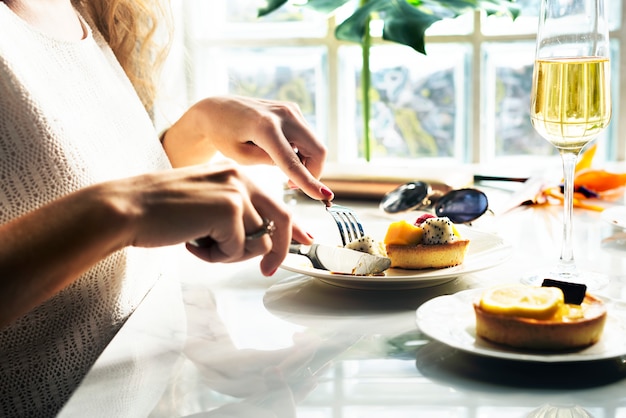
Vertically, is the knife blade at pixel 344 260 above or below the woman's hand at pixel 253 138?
below

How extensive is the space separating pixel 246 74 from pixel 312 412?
237cm

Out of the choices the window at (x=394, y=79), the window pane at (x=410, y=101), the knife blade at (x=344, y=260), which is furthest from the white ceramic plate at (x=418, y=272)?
the window pane at (x=410, y=101)

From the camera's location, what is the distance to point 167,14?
157 cm

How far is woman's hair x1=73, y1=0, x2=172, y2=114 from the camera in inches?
55.6

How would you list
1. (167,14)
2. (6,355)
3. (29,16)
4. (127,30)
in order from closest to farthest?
(6,355) < (29,16) < (127,30) < (167,14)

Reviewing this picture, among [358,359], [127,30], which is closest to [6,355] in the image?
[358,359]

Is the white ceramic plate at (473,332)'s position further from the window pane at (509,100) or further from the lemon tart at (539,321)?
the window pane at (509,100)

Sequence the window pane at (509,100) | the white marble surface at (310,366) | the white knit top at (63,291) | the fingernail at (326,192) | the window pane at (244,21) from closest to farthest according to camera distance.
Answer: the white marble surface at (310,366) < the white knit top at (63,291) < the fingernail at (326,192) < the window pane at (509,100) < the window pane at (244,21)

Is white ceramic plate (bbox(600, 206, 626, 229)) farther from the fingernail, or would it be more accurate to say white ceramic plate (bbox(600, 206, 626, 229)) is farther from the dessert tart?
the fingernail

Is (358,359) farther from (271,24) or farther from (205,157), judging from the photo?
(271,24)

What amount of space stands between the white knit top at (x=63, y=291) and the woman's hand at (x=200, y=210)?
0.66 ft

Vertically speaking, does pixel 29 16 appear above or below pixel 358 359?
above

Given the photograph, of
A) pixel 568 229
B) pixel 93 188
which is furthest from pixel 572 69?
pixel 93 188

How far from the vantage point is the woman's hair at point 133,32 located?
4.63 feet
